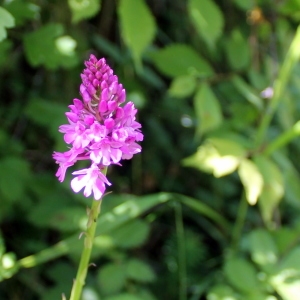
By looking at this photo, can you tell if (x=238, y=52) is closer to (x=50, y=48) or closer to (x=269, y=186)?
(x=269, y=186)

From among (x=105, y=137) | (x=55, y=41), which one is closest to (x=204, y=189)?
(x=55, y=41)

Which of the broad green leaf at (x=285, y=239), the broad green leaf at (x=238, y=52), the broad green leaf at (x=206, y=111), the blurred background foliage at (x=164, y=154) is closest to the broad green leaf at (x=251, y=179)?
the blurred background foliage at (x=164, y=154)

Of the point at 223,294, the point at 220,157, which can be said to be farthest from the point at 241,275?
the point at 220,157

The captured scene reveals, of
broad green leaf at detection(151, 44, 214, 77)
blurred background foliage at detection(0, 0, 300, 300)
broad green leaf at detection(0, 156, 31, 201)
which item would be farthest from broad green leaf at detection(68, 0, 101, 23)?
broad green leaf at detection(0, 156, 31, 201)

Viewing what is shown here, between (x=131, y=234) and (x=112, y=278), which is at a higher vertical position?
(x=131, y=234)

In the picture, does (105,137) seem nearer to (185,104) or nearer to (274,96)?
(274,96)

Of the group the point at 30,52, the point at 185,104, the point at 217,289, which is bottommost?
the point at 217,289

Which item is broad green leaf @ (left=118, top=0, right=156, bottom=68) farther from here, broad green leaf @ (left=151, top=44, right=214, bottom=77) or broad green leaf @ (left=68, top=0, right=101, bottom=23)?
broad green leaf @ (left=151, top=44, right=214, bottom=77)
